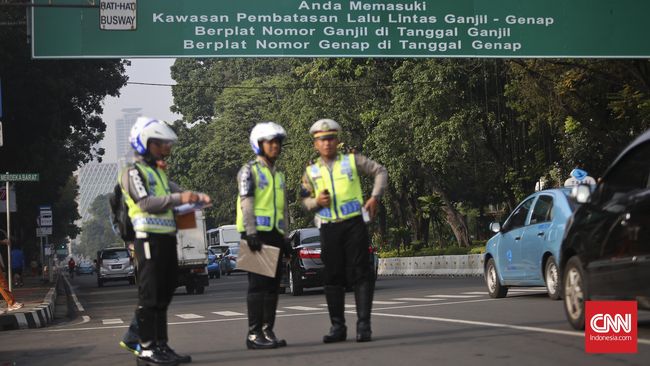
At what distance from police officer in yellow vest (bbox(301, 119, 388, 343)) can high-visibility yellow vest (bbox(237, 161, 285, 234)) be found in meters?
0.36

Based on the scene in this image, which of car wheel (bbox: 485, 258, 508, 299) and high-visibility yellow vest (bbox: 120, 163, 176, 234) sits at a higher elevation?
high-visibility yellow vest (bbox: 120, 163, 176, 234)

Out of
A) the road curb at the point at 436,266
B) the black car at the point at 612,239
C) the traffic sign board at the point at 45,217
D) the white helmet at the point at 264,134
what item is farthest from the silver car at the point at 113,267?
the black car at the point at 612,239

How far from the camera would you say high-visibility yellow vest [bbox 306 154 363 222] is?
10.9 meters

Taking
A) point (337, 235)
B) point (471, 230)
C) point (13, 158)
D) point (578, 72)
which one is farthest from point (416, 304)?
point (471, 230)

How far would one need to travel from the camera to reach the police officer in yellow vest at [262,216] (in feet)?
34.6

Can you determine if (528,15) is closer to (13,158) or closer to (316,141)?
(316,141)

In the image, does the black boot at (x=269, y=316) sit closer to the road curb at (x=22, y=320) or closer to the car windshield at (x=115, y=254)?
the road curb at (x=22, y=320)

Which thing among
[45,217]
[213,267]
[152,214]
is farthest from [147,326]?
[213,267]

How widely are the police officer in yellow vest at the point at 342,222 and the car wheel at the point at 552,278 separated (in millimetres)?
5322

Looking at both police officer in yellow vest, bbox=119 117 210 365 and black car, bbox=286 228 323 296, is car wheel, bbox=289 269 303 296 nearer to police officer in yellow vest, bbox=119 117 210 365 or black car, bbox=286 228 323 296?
black car, bbox=286 228 323 296

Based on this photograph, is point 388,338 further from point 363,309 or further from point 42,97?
point 42,97

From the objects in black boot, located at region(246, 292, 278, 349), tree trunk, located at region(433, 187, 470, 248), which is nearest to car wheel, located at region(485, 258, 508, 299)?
black boot, located at region(246, 292, 278, 349)

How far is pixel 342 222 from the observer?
10844 mm

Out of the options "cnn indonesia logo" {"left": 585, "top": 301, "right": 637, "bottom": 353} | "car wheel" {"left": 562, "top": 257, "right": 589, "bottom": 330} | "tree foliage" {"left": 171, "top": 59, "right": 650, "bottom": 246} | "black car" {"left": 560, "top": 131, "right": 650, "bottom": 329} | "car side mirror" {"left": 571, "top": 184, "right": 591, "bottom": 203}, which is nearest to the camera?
"cnn indonesia logo" {"left": 585, "top": 301, "right": 637, "bottom": 353}
